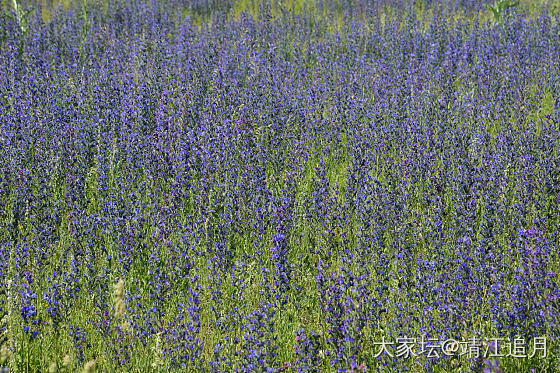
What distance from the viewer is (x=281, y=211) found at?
5.07 metres

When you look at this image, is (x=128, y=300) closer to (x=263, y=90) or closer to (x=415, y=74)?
(x=263, y=90)

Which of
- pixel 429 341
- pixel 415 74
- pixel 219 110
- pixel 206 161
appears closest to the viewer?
pixel 429 341

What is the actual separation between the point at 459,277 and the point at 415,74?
506cm

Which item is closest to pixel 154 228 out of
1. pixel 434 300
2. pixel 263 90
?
pixel 434 300

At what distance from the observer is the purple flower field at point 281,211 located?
3.83 m

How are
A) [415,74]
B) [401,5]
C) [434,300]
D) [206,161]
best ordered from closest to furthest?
[434,300] → [206,161] → [415,74] → [401,5]

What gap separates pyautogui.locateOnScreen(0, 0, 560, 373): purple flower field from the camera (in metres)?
3.83

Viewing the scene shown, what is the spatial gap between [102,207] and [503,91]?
4886 millimetres

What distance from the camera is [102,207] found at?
5379 mm

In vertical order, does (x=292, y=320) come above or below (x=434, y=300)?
below

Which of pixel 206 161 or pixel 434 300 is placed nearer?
pixel 434 300

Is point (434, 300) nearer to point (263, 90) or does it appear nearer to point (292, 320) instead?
point (292, 320)

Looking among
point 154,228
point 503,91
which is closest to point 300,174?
point 154,228

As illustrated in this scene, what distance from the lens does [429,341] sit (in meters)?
3.69
